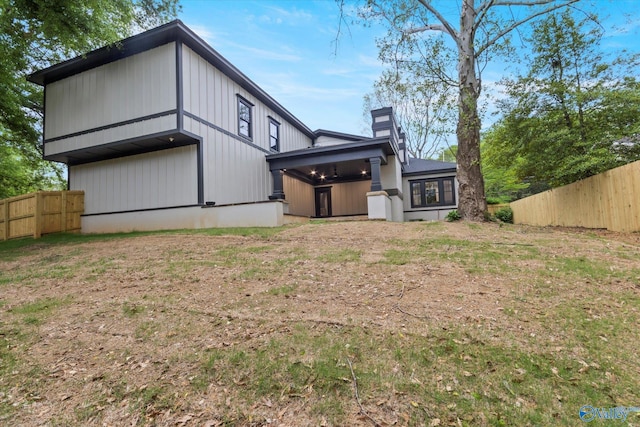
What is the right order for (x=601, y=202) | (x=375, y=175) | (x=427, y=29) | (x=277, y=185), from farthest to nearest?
(x=277, y=185) → (x=375, y=175) → (x=427, y=29) → (x=601, y=202)

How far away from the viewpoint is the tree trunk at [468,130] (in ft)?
31.5

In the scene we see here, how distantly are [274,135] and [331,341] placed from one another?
13411 mm

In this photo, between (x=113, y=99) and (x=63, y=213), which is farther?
(x=63, y=213)

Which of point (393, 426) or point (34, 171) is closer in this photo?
point (393, 426)

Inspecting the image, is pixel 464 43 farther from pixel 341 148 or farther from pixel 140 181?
pixel 140 181

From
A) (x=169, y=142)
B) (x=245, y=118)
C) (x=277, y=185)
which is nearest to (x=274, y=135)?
(x=245, y=118)

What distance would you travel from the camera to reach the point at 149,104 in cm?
1019

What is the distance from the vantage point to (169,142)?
1051cm

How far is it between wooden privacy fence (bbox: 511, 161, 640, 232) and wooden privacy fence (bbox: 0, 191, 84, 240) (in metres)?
16.6

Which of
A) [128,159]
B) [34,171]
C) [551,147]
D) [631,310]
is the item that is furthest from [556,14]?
[34,171]

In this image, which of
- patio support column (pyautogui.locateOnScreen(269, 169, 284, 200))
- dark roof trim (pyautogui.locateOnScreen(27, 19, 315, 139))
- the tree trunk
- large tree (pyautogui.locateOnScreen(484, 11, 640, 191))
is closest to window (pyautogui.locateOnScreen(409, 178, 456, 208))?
large tree (pyautogui.locateOnScreen(484, 11, 640, 191))

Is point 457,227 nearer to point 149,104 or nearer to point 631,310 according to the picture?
point 631,310

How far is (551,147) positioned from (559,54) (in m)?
2.87

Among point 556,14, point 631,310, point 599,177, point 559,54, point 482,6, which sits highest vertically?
point 482,6
